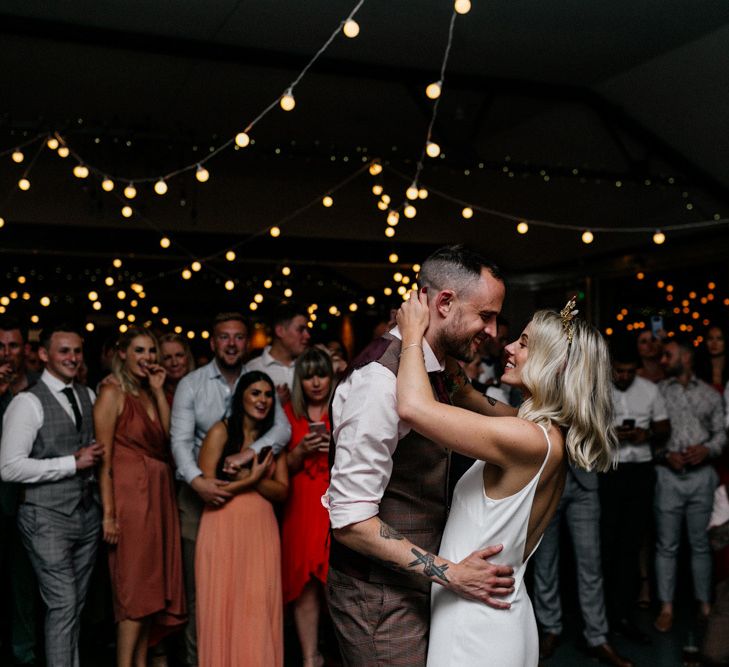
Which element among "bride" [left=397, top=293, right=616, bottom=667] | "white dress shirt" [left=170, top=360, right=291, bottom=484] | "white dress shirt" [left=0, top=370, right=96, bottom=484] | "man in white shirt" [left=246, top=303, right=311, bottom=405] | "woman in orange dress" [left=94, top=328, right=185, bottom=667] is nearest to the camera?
"bride" [left=397, top=293, right=616, bottom=667]

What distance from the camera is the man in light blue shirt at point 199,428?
3658mm

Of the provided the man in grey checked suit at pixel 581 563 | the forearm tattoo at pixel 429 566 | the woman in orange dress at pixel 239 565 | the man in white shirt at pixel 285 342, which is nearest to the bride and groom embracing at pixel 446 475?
the forearm tattoo at pixel 429 566

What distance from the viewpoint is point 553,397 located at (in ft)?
6.40

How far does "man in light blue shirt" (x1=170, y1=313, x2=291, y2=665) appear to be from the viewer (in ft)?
12.0

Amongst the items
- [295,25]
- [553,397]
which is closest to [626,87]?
[295,25]

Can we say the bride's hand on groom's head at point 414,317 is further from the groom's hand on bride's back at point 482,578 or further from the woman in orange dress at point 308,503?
the woman in orange dress at point 308,503

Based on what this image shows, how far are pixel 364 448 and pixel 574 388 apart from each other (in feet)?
1.70

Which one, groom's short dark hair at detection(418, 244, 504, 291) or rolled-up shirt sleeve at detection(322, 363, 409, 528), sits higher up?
groom's short dark hair at detection(418, 244, 504, 291)

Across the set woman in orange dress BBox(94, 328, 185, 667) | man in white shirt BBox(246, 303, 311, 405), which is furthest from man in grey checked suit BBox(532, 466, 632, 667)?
woman in orange dress BBox(94, 328, 185, 667)

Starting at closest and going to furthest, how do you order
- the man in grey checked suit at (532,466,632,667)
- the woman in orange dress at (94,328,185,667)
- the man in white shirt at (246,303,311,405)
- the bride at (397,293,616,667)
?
1. the bride at (397,293,616,667)
2. the woman in orange dress at (94,328,185,667)
3. the man in grey checked suit at (532,466,632,667)
4. the man in white shirt at (246,303,311,405)

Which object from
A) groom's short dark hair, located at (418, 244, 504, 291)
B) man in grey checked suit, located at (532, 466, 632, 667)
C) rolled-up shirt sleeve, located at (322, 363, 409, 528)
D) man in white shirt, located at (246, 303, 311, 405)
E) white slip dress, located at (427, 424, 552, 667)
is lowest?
man in grey checked suit, located at (532, 466, 632, 667)

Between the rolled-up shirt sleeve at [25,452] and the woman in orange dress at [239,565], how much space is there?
1.92 ft

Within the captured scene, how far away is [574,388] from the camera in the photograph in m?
1.94

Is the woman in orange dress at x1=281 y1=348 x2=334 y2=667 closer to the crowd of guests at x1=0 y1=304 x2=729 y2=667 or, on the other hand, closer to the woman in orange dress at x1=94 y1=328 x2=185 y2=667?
the crowd of guests at x1=0 y1=304 x2=729 y2=667
